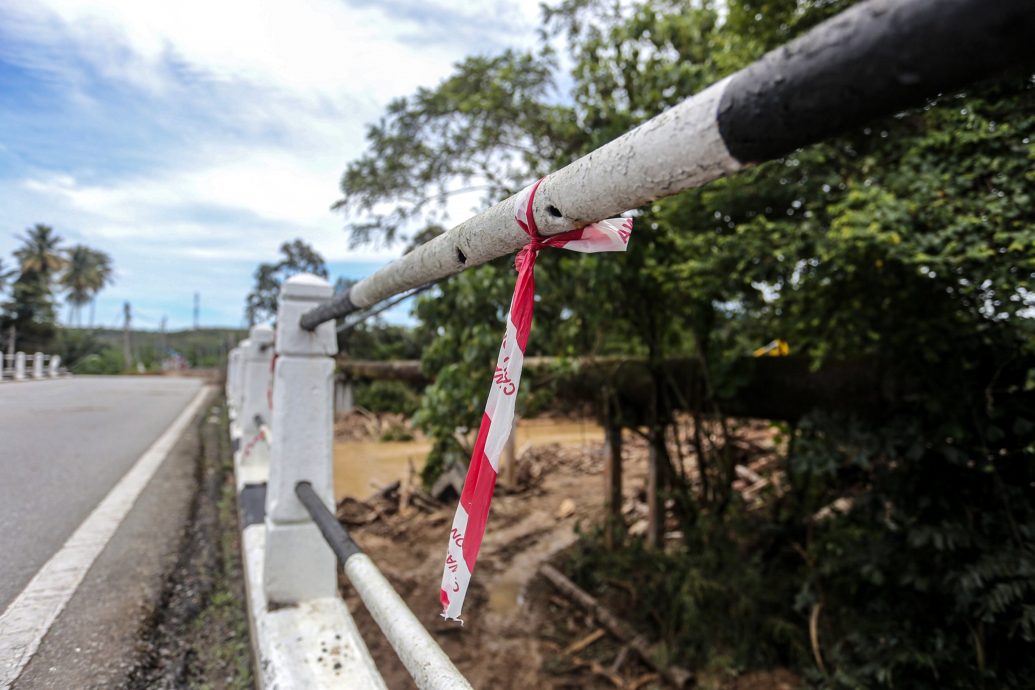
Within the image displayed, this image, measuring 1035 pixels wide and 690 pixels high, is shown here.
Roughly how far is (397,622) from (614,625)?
4.80 metres

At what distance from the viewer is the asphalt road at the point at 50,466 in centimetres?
243

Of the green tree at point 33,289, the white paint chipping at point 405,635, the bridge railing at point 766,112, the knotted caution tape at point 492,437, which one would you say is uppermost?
the green tree at point 33,289

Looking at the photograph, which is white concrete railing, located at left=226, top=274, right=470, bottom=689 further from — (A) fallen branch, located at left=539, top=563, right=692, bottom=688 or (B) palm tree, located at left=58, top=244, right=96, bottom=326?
(B) palm tree, located at left=58, top=244, right=96, bottom=326

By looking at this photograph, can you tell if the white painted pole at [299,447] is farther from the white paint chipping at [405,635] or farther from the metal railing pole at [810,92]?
the metal railing pole at [810,92]

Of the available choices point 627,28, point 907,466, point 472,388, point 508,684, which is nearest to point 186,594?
point 472,388

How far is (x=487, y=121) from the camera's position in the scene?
679 centimetres

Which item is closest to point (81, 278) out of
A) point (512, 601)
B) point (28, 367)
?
point (28, 367)

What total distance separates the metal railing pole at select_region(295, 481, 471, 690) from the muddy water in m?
7.89

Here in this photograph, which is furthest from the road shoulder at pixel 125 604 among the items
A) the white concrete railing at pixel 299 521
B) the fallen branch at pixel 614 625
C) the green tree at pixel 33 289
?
the green tree at pixel 33 289

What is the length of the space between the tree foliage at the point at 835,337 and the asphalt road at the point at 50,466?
94.4 inches

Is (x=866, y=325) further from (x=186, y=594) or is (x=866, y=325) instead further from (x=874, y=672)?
(x=186, y=594)

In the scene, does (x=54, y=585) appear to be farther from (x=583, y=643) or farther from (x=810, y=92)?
(x=583, y=643)

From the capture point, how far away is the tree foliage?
2953 millimetres

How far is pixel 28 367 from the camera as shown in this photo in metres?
13.6
